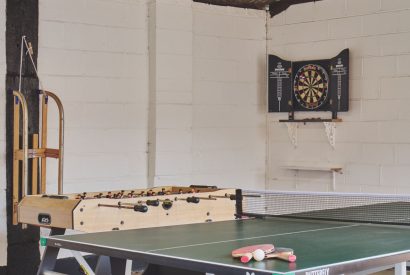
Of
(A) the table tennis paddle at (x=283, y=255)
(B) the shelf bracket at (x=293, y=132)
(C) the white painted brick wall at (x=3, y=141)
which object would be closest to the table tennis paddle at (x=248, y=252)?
(A) the table tennis paddle at (x=283, y=255)

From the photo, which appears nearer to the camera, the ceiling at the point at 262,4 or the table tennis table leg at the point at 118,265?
the table tennis table leg at the point at 118,265

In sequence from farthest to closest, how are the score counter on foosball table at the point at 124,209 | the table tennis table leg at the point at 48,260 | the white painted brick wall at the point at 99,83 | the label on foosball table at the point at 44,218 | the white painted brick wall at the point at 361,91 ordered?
the white painted brick wall at the point at 361,91 < the white painted brick wall at the point at 99,83 < the label on foosball table at the point at 44,218 < the score counter on foosball table at the point at 124,209 < the table tennis table leg at the point at 48,260

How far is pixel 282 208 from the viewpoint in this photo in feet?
20.6

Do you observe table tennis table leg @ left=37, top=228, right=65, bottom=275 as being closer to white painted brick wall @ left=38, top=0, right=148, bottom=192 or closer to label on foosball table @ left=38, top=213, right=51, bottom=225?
label on foosball table @ left=38, top=213, right=51, bottom=225

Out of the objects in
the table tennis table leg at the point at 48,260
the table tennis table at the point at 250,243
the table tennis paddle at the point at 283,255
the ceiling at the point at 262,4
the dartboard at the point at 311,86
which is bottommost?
the table tennis table leg at the point at 48,260

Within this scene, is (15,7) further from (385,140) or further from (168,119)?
(385,140)

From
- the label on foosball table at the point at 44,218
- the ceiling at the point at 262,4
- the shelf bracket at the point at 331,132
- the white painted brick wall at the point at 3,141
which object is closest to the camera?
the label on foosball table at the point at 44,218

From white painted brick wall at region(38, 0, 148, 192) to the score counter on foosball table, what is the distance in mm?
1241

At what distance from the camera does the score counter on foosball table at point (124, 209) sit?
12.8 ft

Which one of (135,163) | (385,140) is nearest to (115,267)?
(135,163)

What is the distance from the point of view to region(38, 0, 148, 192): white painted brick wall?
562 cm

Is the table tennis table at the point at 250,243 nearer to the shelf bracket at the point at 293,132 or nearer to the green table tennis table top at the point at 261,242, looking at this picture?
the green table tennis table top at the point at 261,242

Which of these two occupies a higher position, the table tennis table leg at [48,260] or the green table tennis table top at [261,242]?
the green table tennis table top at [261,242]

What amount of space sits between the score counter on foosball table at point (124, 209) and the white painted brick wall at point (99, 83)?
1.24m
